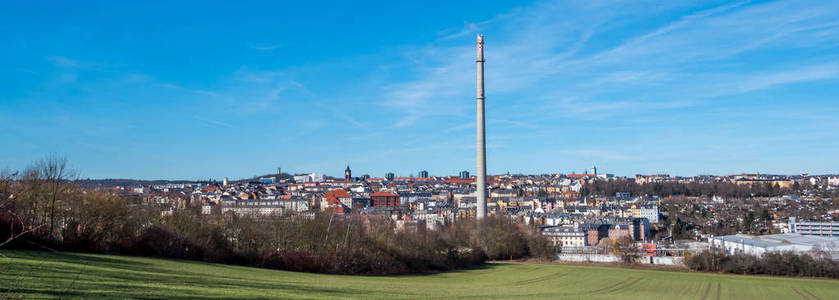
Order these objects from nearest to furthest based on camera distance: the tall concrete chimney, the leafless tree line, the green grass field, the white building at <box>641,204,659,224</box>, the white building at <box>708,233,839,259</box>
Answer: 1. the green grass field
2. the leafless tree line
3. the white building at <box>708,233,839,259</box>
4. the tall concrete chimney
5. the white building at <box>641,204,659,224</box>

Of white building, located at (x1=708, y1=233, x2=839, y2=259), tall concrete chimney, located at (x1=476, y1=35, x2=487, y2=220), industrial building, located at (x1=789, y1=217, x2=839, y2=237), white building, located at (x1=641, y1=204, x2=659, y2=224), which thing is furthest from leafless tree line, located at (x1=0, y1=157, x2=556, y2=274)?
white building, located at (x1=641, y1=204, x2=659, y2=224)

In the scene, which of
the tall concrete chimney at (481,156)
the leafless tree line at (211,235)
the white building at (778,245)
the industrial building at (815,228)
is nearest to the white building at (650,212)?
the industrial building at (815,228)

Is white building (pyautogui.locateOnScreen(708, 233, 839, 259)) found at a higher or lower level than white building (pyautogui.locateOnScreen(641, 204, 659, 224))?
lower

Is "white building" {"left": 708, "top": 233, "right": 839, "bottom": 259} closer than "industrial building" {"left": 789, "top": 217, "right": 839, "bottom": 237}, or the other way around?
"white building" {"left": 708, "top": 233, "right": 839, "bottom": 259}

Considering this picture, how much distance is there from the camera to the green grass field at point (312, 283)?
12656 millimetres

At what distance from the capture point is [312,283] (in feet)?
68.6

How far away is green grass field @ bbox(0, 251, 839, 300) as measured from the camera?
41.5ft

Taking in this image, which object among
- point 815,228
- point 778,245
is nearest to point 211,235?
point 778,245

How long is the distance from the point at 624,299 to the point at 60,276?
61.9 feet

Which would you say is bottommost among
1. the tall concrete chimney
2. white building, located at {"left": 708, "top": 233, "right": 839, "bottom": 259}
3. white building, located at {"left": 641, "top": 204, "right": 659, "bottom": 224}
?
white building, located at {"left": 708, "top": 233, "right": 839, "bottom": 259}

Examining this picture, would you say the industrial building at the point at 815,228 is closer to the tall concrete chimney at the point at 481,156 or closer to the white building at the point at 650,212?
the white building at the point at 650,212

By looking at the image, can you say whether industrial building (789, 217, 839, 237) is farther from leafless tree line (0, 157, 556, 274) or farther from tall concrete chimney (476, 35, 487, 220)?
leafless tree line (0, 157, 556, 274)

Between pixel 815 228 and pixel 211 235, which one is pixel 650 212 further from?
pixel 211 235

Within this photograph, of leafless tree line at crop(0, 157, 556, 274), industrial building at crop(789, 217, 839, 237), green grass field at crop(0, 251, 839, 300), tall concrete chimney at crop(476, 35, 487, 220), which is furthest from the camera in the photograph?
industrial building at crop(789, 217, 839, 237)
